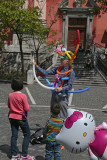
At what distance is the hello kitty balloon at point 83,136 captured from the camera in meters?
3.69

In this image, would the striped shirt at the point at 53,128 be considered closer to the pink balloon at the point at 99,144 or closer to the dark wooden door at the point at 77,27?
the pink balloon at the point at 99,144

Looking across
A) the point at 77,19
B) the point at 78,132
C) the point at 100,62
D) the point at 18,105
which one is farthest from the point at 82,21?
the point at 78,132

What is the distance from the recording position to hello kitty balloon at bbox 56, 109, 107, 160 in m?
3.69

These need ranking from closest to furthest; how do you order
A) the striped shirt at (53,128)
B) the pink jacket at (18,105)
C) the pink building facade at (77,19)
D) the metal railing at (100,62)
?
the striped shirt at (53,128)
the pink jacket at (18,105)
the metal railing at (100,62)
the pink building facade at (77,19)

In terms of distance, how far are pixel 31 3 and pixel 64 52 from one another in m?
18.7

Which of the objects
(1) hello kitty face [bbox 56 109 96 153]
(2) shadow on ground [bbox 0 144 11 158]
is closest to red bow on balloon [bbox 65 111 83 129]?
(1) hello kitty face [bbox 56 109 96 153]

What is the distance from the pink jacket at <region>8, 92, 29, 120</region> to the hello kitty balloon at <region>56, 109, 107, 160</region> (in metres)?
0.98

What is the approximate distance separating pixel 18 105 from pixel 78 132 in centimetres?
134

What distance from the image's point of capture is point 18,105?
14.6 ft

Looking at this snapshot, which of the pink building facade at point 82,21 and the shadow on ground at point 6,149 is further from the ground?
the pink building facade at point 82,21

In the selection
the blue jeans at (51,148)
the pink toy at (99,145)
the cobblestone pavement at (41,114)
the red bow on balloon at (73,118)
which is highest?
the red bow on balloon at (73,118)

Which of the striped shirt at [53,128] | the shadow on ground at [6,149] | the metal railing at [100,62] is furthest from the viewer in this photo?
the metal railing at [100,62]

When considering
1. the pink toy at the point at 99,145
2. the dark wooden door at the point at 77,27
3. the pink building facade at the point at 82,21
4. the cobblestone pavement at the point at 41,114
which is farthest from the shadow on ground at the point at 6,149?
the dark wooden door at the point at 77,27

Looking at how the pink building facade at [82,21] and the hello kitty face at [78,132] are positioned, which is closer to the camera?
the hello kitty face at [78,132]
